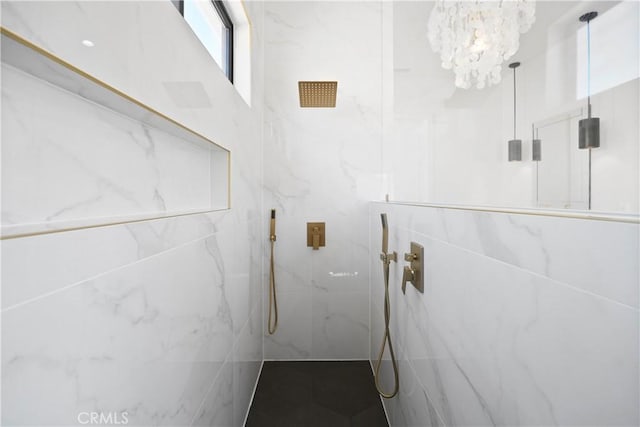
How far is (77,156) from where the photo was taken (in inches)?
21.7

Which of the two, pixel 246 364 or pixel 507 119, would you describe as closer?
pixel 507 119

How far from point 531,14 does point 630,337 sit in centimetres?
73

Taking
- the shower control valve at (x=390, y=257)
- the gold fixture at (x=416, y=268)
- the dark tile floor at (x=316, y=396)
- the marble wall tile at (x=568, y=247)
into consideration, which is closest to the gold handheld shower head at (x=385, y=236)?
the shower control valve at (x=390, y=257)

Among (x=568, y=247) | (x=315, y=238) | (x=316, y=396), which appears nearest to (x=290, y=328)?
(x=316, y=396)

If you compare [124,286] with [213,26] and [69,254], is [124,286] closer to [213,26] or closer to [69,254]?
[69,254]

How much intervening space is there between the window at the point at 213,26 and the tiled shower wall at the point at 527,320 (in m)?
1.14

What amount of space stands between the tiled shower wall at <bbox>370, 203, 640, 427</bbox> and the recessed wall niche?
0.78 m

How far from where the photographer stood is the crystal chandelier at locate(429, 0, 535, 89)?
779 millimetres

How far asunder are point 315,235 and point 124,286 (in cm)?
154

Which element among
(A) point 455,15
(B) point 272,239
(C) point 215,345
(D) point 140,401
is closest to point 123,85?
(D) point 140,401

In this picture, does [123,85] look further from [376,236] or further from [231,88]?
[376,236]

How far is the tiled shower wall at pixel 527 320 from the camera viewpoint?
1.26ft

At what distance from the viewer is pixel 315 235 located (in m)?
2.10

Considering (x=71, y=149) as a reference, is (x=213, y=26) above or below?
above
